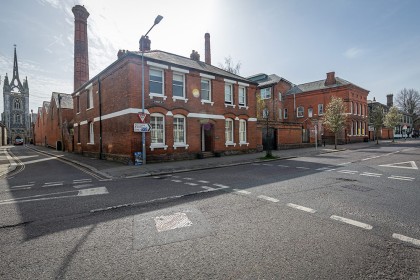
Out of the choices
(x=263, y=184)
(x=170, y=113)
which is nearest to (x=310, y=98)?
(x=170, y=113)

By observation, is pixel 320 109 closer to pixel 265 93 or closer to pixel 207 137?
pixel 265 93

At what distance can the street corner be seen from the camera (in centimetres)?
366

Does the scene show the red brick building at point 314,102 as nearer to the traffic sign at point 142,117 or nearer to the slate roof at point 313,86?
the slate roof at point 313,86

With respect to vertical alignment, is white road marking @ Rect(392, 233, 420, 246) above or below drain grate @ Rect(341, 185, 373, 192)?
below

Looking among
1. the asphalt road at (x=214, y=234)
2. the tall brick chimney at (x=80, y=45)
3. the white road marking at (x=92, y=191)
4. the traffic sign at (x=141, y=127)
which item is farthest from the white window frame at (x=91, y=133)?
the white road marking at (x=92, y=191)

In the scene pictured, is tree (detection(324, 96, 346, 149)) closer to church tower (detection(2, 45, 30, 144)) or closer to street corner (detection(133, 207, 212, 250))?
street corner (detection(133, 207, 212, 250))

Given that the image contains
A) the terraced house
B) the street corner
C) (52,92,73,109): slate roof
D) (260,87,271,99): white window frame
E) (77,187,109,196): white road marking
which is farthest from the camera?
(260,87,271,99): white window frame

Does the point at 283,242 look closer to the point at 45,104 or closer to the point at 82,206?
the point at 82,206

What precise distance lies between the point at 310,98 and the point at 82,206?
133 ft

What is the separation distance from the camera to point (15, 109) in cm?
7906

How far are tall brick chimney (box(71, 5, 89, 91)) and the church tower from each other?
2863 inches

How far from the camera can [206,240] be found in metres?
3.63

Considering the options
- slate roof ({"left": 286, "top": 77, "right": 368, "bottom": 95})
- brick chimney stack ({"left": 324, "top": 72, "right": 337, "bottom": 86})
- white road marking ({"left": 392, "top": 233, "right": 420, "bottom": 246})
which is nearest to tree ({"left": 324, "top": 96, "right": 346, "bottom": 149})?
slate roof ({"left": 286, "top": 77, "right": 368, "bottom": 95})

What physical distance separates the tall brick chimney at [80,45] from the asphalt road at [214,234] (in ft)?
77.6
